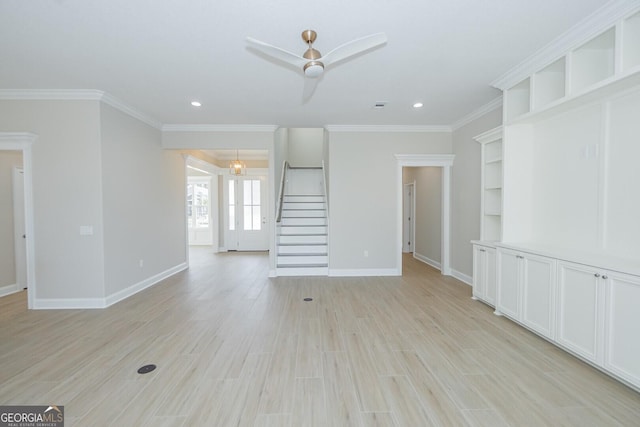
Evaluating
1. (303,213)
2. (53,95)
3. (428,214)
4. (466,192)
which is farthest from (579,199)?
(53,95)

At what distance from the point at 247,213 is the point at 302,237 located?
341 centimetres

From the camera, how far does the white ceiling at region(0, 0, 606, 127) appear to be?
2.16 m

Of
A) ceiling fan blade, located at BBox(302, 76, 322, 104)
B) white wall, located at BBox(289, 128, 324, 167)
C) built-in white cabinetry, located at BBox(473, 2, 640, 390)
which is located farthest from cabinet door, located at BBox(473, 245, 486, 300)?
white wall, located at BBox(289, 128, 324, 167)

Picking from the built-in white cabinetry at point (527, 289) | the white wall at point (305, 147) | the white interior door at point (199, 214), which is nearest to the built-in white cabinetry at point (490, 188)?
the built-in white cabinetry at point (527, 289)

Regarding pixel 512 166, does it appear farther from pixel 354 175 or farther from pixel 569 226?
pixel 354 175

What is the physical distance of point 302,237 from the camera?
19.6 ft

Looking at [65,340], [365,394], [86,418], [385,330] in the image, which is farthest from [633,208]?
[65,340]

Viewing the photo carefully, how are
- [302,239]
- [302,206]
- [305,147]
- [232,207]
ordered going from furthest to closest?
[305,147] < [232,207] < [302,206] < [302,239]

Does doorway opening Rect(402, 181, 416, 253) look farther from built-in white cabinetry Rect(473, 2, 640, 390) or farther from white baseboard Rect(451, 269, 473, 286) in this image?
built-in white cabinetry Rect(473, 2, 640, 390)

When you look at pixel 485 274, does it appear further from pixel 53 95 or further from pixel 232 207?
pixel 232 207

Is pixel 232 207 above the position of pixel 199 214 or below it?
above

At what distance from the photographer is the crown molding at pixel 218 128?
5289 mm

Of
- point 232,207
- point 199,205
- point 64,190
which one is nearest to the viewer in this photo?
point 64,190

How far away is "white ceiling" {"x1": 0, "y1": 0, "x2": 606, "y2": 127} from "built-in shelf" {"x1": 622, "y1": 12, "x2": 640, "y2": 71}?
0.28 metres
